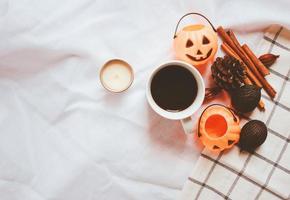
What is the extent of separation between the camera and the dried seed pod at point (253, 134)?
2.49 ft

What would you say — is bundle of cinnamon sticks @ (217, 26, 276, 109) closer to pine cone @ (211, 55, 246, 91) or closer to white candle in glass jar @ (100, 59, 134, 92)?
pine cone @ (211, 55, 246, 91)

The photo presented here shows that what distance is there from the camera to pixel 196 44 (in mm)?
731

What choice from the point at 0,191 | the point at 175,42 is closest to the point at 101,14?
the point at 175,42

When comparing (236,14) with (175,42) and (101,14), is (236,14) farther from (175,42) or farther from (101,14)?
(101,14)

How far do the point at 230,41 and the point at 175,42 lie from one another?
0.35 feet

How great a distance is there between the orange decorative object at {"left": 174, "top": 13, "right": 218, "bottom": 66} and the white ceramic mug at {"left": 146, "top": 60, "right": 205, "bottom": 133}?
2cm

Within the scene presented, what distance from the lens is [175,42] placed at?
76cm

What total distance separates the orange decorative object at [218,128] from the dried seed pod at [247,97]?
0.02 m

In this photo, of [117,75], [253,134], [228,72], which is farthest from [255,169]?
[117,75]

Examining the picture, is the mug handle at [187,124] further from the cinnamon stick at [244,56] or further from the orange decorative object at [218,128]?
the cinnamon stick at [244,56]

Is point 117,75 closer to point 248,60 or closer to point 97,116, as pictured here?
point 97,116

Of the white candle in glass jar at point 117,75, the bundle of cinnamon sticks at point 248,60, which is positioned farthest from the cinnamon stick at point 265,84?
the white candle in glass jar at point 117,75

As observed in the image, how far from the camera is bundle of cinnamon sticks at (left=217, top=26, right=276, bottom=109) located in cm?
79

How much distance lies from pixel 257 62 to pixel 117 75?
25cm
